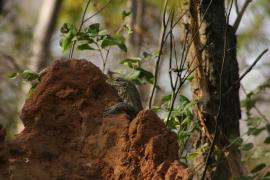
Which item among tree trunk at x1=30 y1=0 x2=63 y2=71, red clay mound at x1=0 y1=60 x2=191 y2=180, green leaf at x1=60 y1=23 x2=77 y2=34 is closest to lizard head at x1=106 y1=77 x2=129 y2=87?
green leaf at x1=60 y1=23 x2=77 y2=34

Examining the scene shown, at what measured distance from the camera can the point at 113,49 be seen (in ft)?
23.2

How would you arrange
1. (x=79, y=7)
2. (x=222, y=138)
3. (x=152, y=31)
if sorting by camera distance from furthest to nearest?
1. (x=79, y=7)
2. (x=152, y=31)
3. (x=222, y=138)

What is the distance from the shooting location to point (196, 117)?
18.4 feet

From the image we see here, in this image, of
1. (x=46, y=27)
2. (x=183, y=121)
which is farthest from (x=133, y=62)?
(x=46, y=27)

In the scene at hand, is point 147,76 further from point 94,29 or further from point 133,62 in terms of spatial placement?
point 94,29

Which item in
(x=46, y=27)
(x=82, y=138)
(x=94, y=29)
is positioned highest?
(x=46, y=27)

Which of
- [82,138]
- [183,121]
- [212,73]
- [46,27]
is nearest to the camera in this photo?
[82,138]

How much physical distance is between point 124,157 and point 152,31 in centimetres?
1023

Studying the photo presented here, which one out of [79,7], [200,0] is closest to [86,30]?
[200,0]

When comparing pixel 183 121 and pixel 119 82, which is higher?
pixel 119 82

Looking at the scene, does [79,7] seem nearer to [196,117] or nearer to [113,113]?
[196,117]

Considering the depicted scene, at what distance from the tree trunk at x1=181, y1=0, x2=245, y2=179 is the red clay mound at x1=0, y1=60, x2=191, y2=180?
1233 mm

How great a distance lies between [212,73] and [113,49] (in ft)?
5.34

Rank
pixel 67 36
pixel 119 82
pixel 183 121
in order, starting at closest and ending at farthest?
pixel 183 121, pixel 67 36, pixel 119 82
